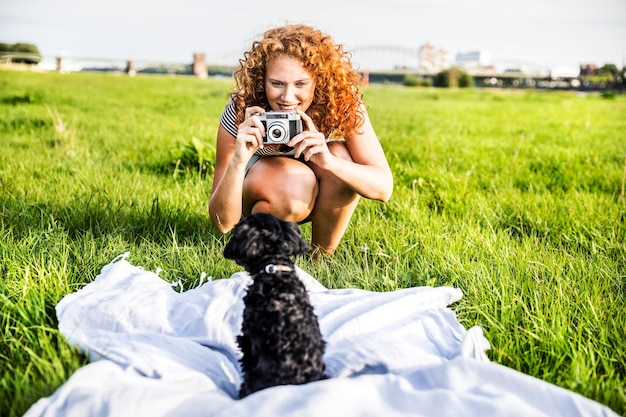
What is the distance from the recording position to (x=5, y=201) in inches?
141

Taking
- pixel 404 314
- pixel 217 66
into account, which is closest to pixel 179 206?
pixel 404 314

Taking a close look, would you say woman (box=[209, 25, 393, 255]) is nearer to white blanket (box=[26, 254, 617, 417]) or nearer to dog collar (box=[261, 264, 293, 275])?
white blanket (box=[26, 254, 617, 417])

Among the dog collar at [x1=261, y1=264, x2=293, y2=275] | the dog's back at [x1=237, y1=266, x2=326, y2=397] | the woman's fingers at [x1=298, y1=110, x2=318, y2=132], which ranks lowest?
the dog's back at [x1=237, y1=266, x2=326, y2=397]

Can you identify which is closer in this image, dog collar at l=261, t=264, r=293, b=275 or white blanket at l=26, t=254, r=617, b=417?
white blanket at l=26, t=254, r=617, b=417

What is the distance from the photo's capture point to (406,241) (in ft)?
10.2

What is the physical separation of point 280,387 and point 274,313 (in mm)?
201

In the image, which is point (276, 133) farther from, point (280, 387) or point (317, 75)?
point (280, 387)

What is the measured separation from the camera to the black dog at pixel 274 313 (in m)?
1.61

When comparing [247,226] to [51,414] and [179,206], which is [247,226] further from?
[179,206]

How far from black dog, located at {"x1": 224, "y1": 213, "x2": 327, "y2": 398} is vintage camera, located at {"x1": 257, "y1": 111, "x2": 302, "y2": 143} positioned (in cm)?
78

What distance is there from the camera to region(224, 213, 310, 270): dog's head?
1.61 metres

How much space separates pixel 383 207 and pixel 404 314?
1.66 m

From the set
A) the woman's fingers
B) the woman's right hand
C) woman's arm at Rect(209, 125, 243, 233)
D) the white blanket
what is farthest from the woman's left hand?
the white blanket

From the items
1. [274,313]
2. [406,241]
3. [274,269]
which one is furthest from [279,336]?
[406,241]
